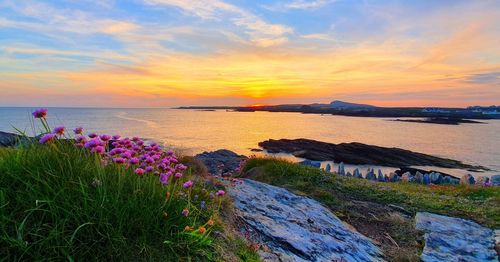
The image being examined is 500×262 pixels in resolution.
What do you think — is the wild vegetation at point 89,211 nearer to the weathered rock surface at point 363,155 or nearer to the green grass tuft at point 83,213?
the green grass tuft at point 83,213

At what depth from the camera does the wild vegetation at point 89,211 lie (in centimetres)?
303

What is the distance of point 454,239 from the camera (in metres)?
6.91

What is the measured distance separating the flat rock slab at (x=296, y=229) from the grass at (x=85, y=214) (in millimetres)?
1095

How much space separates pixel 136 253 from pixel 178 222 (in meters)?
0.59

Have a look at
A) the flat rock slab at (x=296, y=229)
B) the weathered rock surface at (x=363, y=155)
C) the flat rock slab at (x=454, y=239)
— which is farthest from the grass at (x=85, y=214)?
the weathered rock surface at (x=363, y=155)

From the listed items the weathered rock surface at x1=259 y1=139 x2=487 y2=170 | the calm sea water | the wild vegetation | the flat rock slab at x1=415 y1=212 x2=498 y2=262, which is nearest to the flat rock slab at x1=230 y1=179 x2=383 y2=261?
the wild vegetation

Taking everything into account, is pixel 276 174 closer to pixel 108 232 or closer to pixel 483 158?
pixel 108 232

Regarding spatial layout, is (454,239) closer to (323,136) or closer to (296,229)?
(296,229)

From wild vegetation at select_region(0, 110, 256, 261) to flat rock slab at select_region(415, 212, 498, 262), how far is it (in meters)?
4.20

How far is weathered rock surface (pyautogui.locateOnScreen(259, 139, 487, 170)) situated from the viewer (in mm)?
38750

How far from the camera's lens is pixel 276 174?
11805 millimetres

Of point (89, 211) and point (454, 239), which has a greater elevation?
point (89, 211)

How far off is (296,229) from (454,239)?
3624 millimetres

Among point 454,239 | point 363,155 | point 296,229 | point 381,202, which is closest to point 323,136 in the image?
point 363,155
